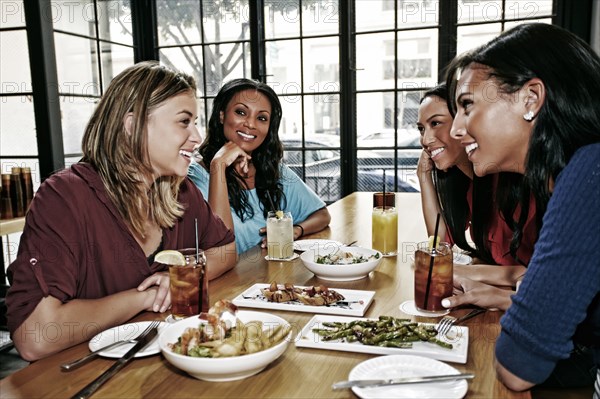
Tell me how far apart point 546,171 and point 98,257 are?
3.78ft

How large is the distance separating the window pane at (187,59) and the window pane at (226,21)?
6.6 inches

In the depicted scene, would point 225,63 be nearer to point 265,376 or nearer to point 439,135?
point 439,135

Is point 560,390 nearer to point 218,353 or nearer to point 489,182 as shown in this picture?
point 489,182

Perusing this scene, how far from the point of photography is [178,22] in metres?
4.63

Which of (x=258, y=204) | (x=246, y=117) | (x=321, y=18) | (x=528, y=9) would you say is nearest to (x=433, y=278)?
(x=258, y=204)

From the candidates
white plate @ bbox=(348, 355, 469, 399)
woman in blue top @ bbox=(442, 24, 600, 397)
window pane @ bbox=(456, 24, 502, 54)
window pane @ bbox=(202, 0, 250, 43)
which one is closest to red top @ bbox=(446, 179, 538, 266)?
woman in blue top @ bbox=(442, 24, 600, 397)

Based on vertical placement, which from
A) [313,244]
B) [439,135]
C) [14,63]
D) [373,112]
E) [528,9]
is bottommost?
[313,244]

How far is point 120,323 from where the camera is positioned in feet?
4.07

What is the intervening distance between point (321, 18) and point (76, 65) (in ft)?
6.41

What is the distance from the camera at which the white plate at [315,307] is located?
125cm

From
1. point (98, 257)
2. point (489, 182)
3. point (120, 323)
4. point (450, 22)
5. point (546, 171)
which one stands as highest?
point (450, 22)

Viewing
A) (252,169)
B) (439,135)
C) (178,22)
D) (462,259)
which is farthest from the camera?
(178,22)

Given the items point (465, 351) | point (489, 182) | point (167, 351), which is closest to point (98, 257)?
point (167, 351)

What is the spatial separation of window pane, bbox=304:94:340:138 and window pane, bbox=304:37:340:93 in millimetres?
77
